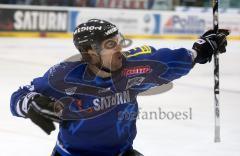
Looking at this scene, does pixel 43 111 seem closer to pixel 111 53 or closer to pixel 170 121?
pixel 111 53

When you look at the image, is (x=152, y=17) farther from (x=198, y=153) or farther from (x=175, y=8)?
(x=198, y=153)

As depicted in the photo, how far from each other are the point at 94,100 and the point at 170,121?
246 cm

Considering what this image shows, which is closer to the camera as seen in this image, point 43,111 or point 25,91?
point 43,111

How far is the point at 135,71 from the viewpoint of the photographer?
2420mm

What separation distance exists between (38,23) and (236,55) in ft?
14.1

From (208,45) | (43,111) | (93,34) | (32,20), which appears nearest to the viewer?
(43,111)

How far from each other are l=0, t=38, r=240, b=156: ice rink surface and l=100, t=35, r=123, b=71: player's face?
1.57m

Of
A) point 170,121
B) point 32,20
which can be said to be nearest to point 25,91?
point 170,121

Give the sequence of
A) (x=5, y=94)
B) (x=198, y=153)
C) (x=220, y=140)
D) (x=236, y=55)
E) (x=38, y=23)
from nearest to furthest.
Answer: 1. (x=198, y=153)
2. (x=220, y=140)
3. (x=5, y=94)
4. (x=236, y=55)
5. (x=38, y=23)

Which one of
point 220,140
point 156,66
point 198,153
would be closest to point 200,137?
point 220,140

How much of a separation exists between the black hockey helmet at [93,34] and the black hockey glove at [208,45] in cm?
58

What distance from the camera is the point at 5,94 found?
578 cm

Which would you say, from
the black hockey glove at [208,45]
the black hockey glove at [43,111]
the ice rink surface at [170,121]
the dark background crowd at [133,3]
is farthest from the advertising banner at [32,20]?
the black hockey glove at [43,111]

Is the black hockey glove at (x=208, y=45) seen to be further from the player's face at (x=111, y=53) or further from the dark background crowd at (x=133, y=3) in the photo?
the dark background crowd at (x=133, y=3)
